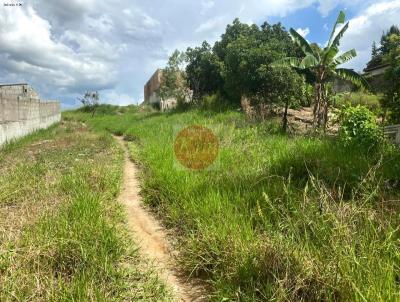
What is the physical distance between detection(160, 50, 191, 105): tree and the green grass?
60.9 feet

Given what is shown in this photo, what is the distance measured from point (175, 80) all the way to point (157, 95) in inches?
312

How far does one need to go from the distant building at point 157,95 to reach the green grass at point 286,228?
19.8 m

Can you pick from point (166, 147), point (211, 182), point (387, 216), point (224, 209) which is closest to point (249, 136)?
point (166, 147)

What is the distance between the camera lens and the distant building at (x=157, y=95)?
93.7 ft

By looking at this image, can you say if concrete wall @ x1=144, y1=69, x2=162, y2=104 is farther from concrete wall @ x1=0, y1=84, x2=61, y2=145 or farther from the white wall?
the white wall

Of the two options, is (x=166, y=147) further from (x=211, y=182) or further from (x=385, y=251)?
(x=385, y=251)

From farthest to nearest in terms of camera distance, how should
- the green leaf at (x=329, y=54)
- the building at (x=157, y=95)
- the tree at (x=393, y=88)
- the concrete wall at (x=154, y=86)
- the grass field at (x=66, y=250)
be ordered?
the concrete wall at (x=154, y=86) → the building at (x=157, y=95) → the green leaf at (x=329, y=54) → the tree at (x=393, y=88) → the grass field at (x=66, y=250)

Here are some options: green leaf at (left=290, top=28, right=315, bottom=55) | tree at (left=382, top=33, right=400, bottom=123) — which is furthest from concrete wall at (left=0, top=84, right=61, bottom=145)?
tree at (left=382, top=33, right=400, bottom=123)

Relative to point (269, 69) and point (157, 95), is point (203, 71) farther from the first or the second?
point (157, 95)

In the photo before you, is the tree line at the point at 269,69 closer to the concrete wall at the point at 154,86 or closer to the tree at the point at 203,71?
the tree at the point at 203,71

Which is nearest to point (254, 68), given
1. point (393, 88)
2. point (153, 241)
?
point (393, 88)

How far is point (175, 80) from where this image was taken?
83.7 feet

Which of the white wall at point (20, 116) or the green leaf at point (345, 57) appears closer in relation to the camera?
the white wall at point (20, 116)

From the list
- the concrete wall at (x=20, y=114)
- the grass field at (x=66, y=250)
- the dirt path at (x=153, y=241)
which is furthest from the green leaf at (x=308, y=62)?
the concrete wall at (x=20, y=114)
